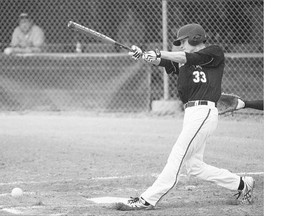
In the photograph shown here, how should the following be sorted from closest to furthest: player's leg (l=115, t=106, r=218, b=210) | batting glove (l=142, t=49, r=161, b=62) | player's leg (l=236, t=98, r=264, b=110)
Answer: player's leg (l=115, t=106, r=218, b=210) < batting glove (l=142, t=49, r=161, b=62) < player's leg (l=236, t=98, r=264, b=110)

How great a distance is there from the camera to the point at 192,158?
646cm

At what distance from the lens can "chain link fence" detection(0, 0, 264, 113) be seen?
39.8 ft

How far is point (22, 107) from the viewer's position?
13.2 m

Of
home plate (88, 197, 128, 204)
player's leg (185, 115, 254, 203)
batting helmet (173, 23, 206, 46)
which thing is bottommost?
home plate (88, 197, 128, 204)

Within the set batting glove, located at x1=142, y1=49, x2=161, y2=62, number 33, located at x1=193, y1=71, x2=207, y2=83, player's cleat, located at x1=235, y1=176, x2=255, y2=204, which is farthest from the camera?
player's cleat, located at x1=235, y1=176, x2=255, y2=204

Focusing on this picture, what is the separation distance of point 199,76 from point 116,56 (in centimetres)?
639

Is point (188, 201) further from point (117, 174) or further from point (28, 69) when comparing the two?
point (28, 69)

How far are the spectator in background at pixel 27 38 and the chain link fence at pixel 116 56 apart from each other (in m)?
0.17

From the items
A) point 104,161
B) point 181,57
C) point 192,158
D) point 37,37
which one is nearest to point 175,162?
point 192,158

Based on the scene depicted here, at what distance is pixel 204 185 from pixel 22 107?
6483 millimetres

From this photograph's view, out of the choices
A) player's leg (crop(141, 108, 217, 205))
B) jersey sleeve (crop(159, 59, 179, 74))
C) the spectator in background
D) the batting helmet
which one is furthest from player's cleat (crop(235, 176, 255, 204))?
the spectator in background

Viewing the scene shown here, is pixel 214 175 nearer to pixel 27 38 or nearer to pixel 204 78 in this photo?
pixel 204 78

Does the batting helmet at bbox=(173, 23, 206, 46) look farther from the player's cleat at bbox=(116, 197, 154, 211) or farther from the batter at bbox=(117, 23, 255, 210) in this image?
the player's cleat at bbox=(116, 197, 154, 211)

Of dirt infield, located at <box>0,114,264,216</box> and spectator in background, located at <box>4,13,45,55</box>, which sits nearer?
dirt infield, located at <box>0,114,264,216</box>
